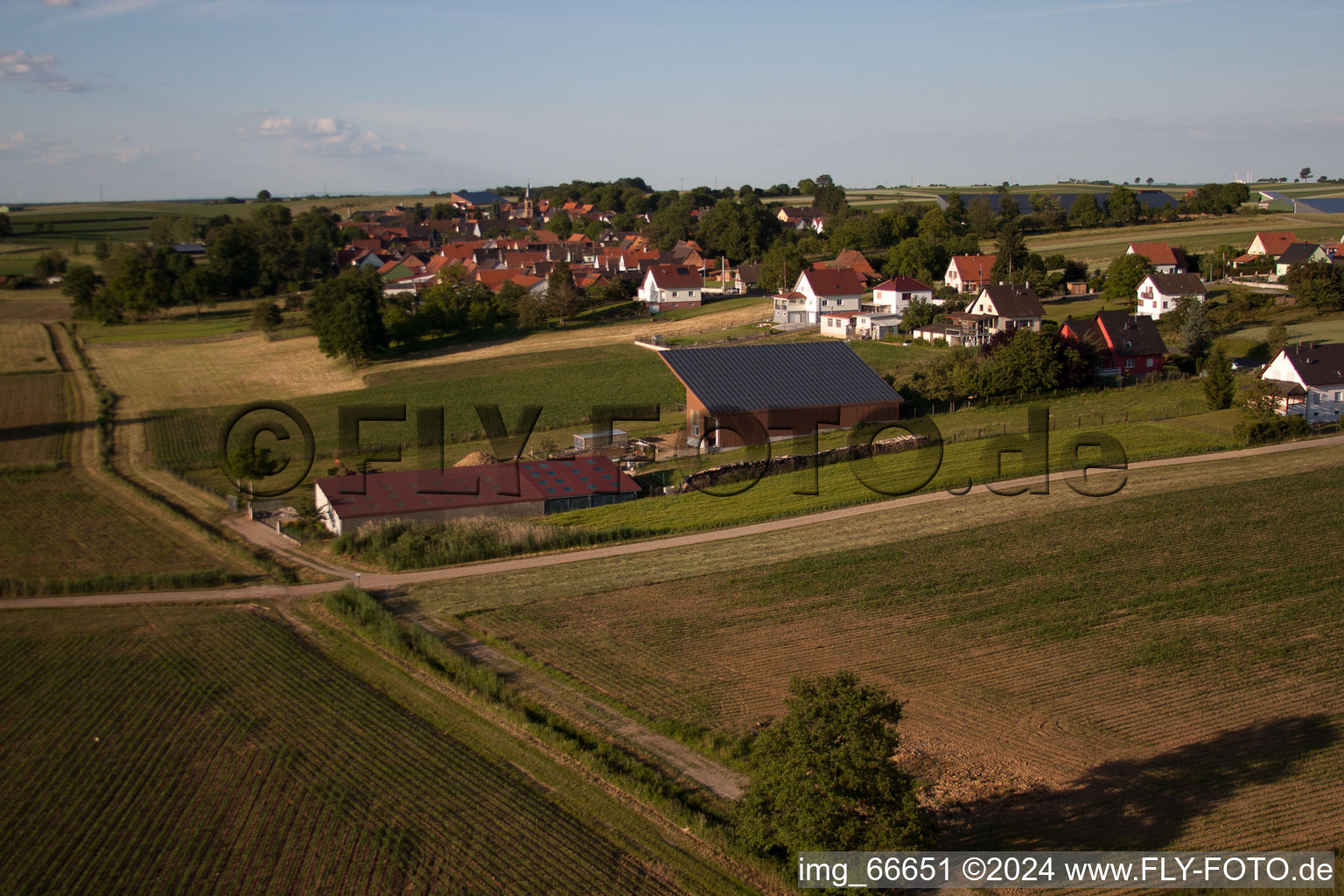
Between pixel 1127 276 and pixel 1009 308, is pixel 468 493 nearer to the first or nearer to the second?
pixel 1009 308

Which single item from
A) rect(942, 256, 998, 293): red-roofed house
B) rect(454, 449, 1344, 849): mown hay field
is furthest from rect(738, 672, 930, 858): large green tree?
rect(942, 256, 998, 293): red-roofed house

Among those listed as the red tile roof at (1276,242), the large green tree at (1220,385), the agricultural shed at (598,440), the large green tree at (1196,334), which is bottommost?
the agricultural shed at (598,440)

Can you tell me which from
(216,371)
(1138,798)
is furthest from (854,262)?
(1138,798)

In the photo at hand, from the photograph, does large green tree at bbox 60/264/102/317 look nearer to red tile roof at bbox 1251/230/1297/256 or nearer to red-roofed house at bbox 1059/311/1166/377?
red-roofed house at bbox 1059/311/1166/377

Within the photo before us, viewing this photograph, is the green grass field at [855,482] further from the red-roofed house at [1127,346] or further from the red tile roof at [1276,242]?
the red tile roof at [1276,242]

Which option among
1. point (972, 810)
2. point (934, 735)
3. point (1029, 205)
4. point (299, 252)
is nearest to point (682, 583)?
point (934, 735)

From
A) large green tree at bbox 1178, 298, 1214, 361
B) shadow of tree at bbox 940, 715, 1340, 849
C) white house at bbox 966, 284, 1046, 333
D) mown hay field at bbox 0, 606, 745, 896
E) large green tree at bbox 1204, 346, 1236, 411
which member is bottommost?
mown hay field at bbox 0, 606, 745, 896

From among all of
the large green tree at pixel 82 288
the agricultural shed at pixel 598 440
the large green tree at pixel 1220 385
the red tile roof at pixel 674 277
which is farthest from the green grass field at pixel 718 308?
the large green tree at pixel 82 288

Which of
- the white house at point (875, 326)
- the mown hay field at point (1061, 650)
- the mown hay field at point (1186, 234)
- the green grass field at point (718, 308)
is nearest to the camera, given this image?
the mown hay field at point (1061, 650)
